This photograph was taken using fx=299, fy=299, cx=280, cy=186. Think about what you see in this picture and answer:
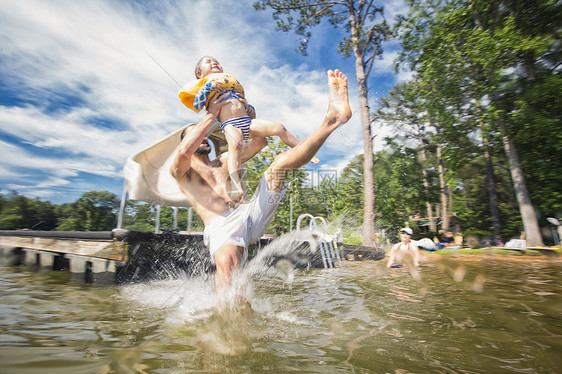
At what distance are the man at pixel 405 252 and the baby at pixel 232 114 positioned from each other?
5093 mm

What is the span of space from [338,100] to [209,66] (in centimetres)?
137

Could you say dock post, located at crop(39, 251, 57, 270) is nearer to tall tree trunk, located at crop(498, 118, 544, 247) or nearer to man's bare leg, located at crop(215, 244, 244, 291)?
man's bare leg, located at crop(215, 244, 244, 291)

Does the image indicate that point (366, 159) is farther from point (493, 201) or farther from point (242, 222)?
point (242, 222)

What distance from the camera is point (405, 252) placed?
23.5ft

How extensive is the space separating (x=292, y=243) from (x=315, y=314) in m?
4.56

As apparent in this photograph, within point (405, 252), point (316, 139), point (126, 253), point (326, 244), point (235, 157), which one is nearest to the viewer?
point (316, 139)

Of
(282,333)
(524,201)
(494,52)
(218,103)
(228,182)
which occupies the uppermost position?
(494,52)

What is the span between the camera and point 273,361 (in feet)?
→ 5.25

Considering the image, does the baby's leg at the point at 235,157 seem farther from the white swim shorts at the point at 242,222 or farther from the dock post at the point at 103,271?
the dock post at the point at 103,271

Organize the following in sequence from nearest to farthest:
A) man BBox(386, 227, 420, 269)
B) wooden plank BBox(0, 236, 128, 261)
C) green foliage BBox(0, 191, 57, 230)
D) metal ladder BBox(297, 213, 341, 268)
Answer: wooden plank BBox(0, 236, 128, 261), man BBox(386, 227, 420, 269), metal ladder BBox(297, 213, 341, 268), green foliage BBox(0, 191, 57, 230)

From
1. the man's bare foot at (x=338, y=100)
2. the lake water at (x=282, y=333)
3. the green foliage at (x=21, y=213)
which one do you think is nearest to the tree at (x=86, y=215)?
the green foliage at (x=21, y=213)

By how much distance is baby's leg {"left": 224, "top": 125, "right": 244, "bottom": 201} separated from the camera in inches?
95.6

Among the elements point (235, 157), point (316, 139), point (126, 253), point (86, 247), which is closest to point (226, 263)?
point (235, 157)

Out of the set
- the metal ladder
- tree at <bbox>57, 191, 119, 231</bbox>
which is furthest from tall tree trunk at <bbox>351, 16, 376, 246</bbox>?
tree at <bbox>57, 191, 119, 231</bbox>
